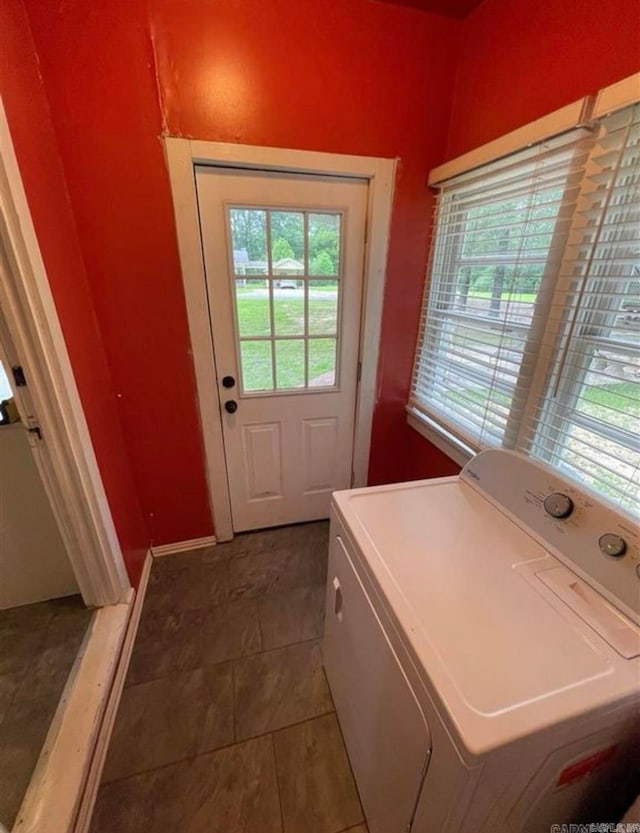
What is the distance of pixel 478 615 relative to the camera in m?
0.74

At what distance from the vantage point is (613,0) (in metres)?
0.92

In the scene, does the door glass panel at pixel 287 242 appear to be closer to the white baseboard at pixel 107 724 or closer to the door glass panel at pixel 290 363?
the door glass panel at pixel 290 363

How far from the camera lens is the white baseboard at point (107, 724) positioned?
1.01 m

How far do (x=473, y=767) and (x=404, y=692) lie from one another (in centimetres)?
17

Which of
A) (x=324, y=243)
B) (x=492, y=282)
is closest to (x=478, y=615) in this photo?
(x=492, y=282)

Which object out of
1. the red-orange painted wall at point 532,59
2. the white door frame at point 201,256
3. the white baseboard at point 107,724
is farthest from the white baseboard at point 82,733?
the red-orange painted wall at point 532,59

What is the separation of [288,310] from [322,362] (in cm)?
32

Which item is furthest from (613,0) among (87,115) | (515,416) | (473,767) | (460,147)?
(473,767)

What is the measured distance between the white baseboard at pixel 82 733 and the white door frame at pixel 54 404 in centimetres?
15

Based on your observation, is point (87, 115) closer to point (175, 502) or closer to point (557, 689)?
point (175, 502)

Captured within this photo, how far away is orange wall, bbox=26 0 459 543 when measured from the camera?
121 centimetres

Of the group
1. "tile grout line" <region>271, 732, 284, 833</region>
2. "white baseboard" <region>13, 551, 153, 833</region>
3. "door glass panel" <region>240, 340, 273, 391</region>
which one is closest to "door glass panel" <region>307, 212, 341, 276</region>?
"door glass panel" <region>240, 340, 273, 391</region>

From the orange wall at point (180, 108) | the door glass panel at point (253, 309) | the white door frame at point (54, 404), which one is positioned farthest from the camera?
the door glass panel at point (253, 309)

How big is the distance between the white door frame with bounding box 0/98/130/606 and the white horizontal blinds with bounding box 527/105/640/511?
1626 millimetres
